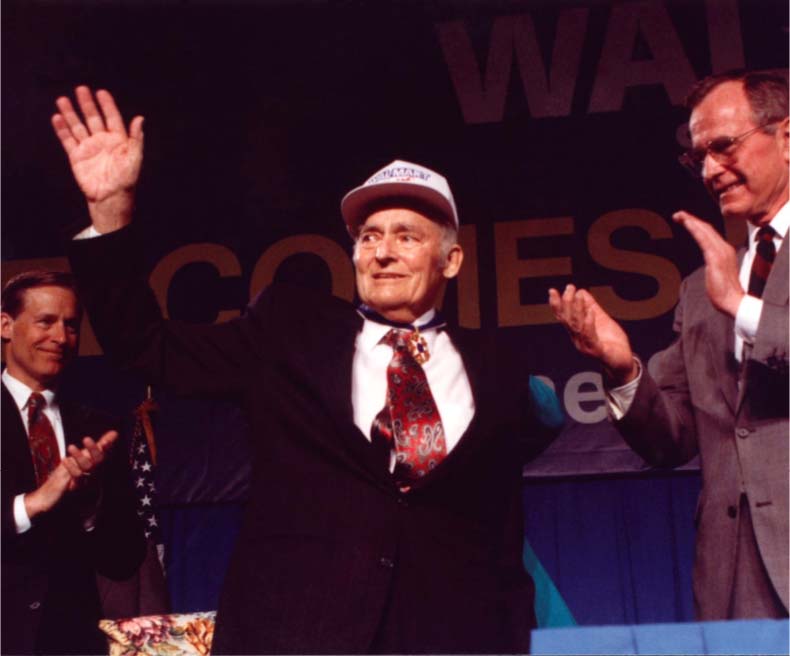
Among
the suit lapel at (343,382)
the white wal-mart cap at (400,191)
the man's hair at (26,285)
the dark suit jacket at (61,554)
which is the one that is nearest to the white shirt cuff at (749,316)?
the white wal-mart cap at (400,191)

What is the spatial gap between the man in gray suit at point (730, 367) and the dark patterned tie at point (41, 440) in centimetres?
151

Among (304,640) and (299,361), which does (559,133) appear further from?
(304,640)

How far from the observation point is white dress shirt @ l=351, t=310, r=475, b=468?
248 centimetres

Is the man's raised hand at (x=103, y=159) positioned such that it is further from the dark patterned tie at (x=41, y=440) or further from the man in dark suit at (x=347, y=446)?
the dark patterned tie at (x=41, y=440)

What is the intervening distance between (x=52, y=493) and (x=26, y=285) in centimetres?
74

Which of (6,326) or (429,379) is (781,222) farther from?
(6,326)

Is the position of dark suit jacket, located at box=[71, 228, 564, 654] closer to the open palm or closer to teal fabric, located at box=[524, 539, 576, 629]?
the open palm

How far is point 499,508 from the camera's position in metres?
2.43

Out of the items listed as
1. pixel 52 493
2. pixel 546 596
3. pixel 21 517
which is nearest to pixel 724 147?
pixel 546 596

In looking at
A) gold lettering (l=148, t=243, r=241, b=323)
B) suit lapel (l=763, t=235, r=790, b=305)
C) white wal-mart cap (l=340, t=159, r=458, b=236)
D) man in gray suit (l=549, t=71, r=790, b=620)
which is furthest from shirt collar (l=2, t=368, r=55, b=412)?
suit lapel (l=763, t=235, r=790, b=305)

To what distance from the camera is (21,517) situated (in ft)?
10.2

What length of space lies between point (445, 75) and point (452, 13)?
0.21m

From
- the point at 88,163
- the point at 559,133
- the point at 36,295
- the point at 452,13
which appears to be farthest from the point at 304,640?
the point at 452,13

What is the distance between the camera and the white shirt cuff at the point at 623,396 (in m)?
2.47
